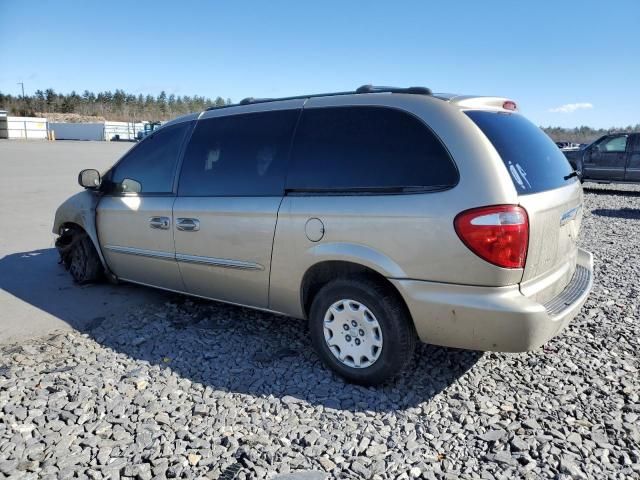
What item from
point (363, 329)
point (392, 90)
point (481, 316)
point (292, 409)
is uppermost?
point (392, 90)

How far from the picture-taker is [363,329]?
10.4 ft

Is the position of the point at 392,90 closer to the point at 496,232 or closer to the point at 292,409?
the point at 496,232

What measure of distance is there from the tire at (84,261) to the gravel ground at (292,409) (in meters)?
1.15

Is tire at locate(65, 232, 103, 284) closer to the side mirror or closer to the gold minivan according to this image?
the side mirror

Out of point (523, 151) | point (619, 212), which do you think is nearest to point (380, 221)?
point (523, 151)

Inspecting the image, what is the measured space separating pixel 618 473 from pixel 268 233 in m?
2.47

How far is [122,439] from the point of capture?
2682mm

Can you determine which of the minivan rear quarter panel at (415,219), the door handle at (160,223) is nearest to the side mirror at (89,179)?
the door handle at (160,223)

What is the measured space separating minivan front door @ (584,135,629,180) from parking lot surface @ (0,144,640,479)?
12340 millimetres

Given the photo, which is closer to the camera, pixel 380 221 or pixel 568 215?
pixel 380 221

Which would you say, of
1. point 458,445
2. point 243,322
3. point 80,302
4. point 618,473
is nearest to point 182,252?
point 243,322

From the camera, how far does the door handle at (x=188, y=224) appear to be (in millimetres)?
3936

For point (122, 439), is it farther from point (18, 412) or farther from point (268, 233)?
point (268, 233)

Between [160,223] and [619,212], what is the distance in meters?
11.2
